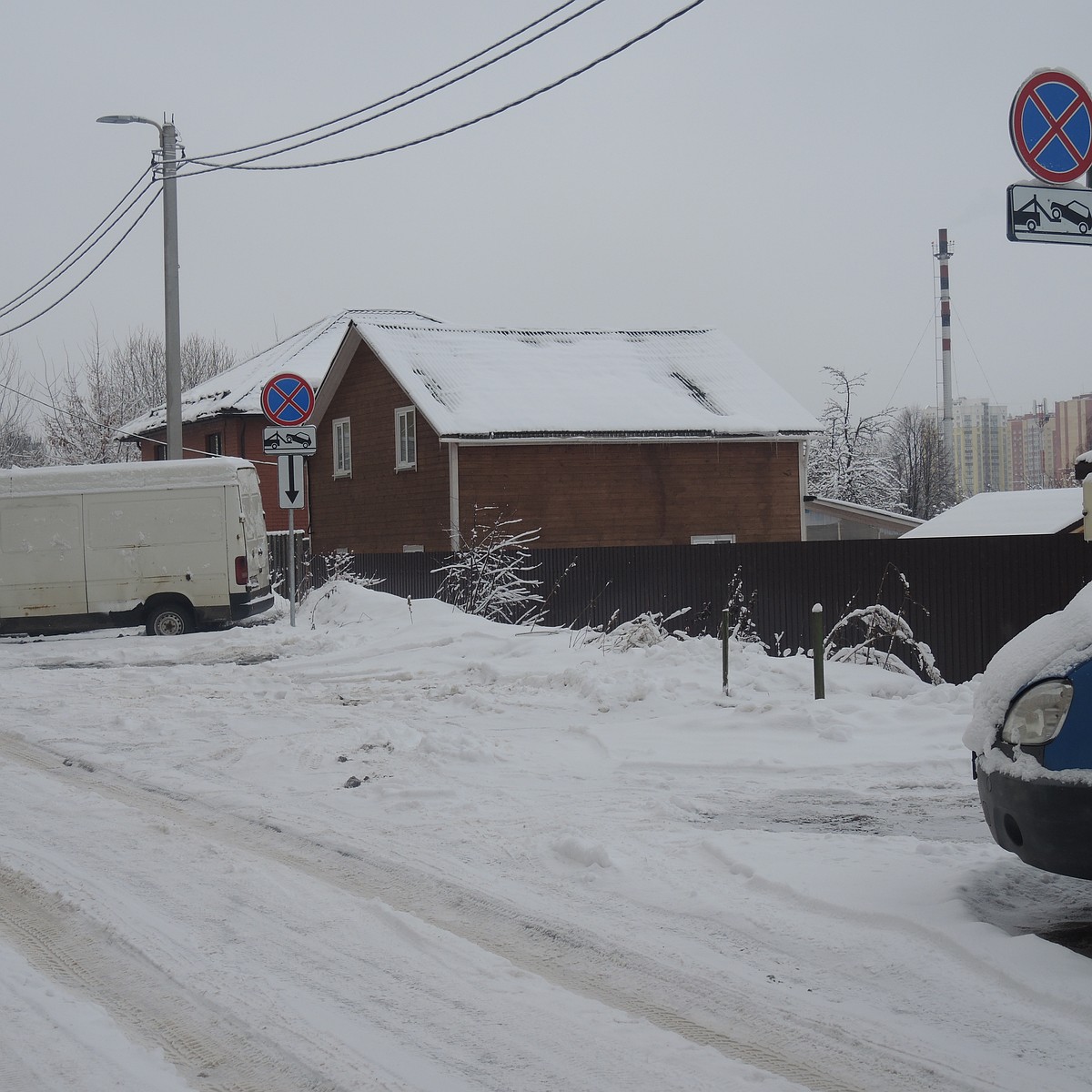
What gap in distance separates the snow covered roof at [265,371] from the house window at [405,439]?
10.3 meters

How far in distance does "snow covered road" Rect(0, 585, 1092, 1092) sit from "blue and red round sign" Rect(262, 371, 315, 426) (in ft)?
20.3

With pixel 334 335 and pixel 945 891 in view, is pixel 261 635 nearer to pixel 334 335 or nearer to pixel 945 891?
pixel 945 891

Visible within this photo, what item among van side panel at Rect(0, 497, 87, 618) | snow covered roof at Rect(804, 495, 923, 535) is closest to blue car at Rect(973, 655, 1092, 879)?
van side panel at Rect(0, 497, 87, 618)

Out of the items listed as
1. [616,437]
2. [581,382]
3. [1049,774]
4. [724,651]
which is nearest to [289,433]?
[724,651]

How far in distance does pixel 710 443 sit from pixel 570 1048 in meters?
26.1

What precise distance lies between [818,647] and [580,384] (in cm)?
2101

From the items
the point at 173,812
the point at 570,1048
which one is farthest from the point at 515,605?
the point at 570,1048

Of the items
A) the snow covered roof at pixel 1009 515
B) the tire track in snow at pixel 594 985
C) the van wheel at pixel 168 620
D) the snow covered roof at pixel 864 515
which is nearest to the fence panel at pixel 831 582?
the van wheel at pixel 168 620

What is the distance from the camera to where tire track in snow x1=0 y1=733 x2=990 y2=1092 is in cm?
362

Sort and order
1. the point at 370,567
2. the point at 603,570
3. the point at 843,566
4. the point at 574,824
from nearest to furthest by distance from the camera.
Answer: the point at 574,824 < the point at 843,566 < the point at 603,570 < the point at 370,567

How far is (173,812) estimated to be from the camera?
708 cm

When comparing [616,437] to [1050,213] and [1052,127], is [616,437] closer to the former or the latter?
[1052,127]

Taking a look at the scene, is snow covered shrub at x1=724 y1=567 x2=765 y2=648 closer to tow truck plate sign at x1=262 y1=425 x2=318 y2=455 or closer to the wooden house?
tow truck plate sign at x1=262 y1=425 x2=318 y2=455

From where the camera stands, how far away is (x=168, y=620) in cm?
1778
